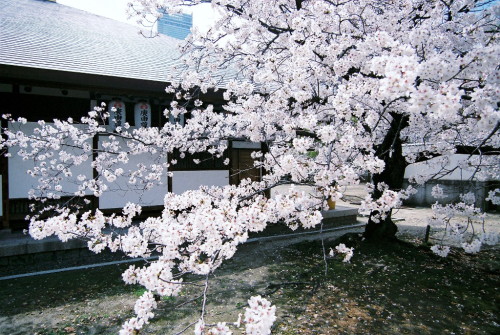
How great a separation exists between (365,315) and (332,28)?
4.98 m

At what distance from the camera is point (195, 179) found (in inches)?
372

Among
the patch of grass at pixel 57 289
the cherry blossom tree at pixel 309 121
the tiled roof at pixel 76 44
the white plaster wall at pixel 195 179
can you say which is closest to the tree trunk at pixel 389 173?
the cherry blossom tree at pixel 309 121

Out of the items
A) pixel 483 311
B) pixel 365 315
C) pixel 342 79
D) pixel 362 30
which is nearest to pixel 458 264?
pixel 483 311

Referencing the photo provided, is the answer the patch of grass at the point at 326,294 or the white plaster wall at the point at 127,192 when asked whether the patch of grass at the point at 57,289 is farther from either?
the white plaster wall at the point at 127,192

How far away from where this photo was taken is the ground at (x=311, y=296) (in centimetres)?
427

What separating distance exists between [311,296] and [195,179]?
530 cm

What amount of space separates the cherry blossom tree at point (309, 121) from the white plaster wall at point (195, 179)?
0.73m

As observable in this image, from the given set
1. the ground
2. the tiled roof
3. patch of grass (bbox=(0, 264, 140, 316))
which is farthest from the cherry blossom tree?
the tiled roof

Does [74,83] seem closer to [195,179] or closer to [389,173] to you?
[195,179]

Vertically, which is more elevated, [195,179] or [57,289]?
[195,179]

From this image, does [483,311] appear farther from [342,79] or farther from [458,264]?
[342,79]

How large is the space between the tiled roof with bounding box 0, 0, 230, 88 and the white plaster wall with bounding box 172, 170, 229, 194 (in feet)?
8.73

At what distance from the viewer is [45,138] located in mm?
6566

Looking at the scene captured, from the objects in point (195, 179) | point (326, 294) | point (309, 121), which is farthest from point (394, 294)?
point (195, 179)
